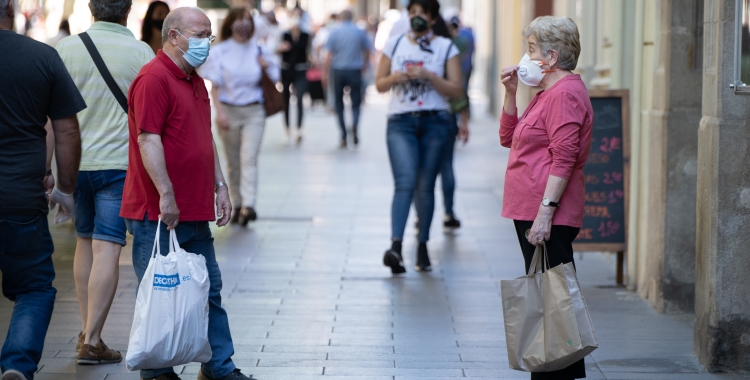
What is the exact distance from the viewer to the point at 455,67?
7.64 meters

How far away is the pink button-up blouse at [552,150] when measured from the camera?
172 inches

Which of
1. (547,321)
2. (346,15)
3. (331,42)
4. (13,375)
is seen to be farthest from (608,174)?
(346,15)

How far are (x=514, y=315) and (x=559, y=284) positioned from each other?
8.7 inches

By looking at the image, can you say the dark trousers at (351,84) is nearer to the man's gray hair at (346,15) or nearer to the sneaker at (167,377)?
the man's gray hair at (346,15)

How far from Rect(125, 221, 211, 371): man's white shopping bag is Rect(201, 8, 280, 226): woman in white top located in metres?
5.21

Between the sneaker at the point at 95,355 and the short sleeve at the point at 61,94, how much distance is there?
1.30 m

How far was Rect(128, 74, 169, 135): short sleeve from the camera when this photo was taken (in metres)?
4.48

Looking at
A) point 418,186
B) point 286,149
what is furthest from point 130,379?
point 286,149

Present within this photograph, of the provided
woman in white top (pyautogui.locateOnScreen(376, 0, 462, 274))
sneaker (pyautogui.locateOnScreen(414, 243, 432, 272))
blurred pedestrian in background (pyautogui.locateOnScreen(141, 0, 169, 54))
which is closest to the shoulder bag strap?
blurred pedestrian in background (pyautogui.locateOnScreen(141, 0, 169, 54))

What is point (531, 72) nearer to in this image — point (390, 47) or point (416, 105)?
point (416, 105)

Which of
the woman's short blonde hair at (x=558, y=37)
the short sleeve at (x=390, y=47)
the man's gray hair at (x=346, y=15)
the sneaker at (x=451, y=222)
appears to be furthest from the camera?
the man's gray hair at (x=346, y=15)

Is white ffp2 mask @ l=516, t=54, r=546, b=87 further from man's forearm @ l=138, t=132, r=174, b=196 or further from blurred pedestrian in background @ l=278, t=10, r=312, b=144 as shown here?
blurred pedestrian in background @ l=278, t=10, r=312, b=144

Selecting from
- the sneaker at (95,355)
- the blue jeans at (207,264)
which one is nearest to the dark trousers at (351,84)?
the sneaker at (95,355)

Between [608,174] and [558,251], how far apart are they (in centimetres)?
302
